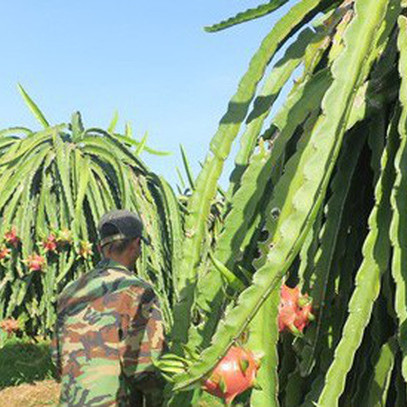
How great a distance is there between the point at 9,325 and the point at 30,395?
944mm

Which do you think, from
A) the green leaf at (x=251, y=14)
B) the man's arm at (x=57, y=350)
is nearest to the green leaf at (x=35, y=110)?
the man's arm at (x=57, y=350)

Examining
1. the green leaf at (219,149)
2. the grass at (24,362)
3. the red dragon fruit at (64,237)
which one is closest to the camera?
the green leaf at (219,149)

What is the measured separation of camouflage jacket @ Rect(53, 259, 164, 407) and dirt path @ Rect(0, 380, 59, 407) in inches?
149

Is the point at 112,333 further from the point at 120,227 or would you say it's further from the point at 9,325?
the point at 9,325

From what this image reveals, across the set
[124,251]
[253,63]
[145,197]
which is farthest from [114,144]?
[253,63]

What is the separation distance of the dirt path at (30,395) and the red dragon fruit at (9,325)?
0.64 meters

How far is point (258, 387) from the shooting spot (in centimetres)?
149

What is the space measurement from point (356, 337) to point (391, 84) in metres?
0.62

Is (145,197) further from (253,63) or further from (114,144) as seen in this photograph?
(253,63)

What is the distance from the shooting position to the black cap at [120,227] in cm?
333

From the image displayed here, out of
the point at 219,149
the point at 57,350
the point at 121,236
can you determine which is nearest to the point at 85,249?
the point at 57,350

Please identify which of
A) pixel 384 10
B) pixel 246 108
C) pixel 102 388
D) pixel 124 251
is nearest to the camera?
pixel 384 10

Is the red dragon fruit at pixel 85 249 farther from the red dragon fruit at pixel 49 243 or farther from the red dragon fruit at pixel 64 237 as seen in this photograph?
the red dragon fruit at pixel 49 243

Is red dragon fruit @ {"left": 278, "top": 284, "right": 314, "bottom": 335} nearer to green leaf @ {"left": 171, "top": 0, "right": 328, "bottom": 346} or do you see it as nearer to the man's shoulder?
green leaf @ {"left": 171, "top": 0, "right": 328, "bottom": 346}
